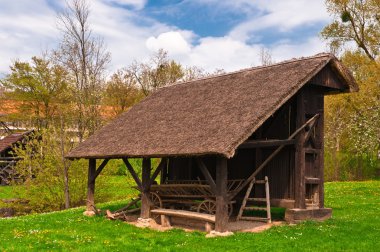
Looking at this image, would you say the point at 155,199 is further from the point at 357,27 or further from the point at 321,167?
the point at 357,27

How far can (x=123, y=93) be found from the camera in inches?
2140

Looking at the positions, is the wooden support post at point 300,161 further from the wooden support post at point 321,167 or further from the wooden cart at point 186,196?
the wooden cart at point 186,196

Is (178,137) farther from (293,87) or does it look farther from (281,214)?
(281,214)

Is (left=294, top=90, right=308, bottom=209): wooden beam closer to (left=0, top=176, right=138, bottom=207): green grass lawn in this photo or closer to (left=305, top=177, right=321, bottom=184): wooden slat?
(left=305, top=177, right=321, bottom=184): wooden slat

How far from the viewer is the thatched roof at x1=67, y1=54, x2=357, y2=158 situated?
43.3ft

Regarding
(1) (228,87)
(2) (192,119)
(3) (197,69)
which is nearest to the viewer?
(2) (192,119)

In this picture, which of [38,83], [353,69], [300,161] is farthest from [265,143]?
[38,83]

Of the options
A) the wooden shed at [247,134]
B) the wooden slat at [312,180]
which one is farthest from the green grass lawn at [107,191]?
the wooden slat at [312,180]

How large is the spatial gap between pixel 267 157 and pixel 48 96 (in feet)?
121

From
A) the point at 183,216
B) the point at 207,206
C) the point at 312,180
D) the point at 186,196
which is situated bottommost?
the point at 183,216

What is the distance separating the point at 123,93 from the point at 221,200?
140ft

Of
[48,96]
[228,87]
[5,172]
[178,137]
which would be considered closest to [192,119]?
[178,137]

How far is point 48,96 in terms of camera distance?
48188mm

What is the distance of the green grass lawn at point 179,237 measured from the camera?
11414 millimetres
